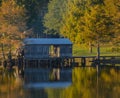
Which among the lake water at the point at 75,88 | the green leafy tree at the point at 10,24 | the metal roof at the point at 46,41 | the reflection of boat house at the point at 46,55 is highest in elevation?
the green leafy tree at the point at 10,24

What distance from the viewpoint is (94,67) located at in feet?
290

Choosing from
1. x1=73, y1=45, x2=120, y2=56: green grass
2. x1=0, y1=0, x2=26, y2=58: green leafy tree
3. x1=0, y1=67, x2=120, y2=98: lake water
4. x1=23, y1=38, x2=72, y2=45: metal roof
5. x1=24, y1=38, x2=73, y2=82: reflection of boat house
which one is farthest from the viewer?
x1=73, y1=45, x2=120, y2=56: green grass

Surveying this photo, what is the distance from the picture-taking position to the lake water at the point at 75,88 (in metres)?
55.9

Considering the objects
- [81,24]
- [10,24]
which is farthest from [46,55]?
[81,24]

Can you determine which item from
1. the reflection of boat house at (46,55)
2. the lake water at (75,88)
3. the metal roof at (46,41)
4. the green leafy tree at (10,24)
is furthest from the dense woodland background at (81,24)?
the lake water at (75,88)

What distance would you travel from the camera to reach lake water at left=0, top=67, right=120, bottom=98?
55.9 metres

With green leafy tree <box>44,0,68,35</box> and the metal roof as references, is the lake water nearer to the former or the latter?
the metal roof

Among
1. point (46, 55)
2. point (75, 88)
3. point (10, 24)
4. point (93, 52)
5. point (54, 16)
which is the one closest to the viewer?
point (75, 88)

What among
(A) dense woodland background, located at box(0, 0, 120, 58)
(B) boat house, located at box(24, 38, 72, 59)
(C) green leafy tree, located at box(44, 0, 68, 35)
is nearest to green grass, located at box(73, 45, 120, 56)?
(A) dense woodland background, located at box(0, 0, 120, 58)

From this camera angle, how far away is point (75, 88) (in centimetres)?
6144

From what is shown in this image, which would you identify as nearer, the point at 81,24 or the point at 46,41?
the point at 46,41

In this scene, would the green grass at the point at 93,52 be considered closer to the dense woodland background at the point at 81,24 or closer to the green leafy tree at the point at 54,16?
the dense woodland background at the point at 81,24

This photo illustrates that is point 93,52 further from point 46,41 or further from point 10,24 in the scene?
point 10,24

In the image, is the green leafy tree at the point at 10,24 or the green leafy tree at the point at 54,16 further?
the green leafy tree at the point at 54,16
